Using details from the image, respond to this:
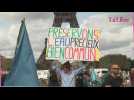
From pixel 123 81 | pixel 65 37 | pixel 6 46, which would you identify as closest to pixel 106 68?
pixel 123 81

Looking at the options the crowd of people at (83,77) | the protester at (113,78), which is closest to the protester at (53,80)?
the crowd of people at (83,77)

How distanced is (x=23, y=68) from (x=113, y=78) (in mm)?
1937

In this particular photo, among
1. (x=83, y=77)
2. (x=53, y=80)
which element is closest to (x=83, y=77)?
(x=83, y=77)

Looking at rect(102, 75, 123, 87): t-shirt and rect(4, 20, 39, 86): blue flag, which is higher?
rect(4, 20, 39, 86): blue flag

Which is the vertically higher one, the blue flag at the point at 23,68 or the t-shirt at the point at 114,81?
the blue flag at the point at 23,68

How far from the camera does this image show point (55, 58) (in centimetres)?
686

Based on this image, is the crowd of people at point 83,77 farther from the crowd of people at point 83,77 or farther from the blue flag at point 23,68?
the blue flag at point 23,68

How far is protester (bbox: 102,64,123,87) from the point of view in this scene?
682cm

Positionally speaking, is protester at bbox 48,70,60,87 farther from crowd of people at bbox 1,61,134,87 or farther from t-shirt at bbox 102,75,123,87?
t-shirt at bbox 102,75,123,87

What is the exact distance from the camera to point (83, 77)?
681cm

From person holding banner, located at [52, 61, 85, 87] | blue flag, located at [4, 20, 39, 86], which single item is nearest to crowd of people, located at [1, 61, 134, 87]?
person holding banner, located at [52, 61, 85, 87]

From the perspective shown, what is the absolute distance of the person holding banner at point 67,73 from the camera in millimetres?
6832
